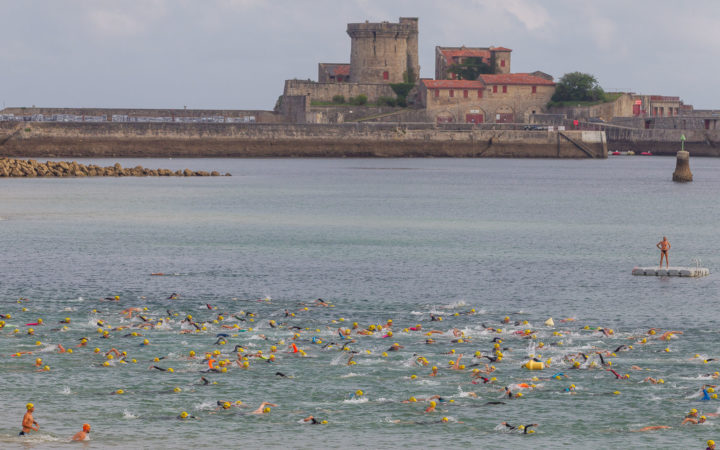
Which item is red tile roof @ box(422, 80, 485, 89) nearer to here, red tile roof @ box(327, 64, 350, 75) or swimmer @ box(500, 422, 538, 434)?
red tile roof @ box(327, 64, 350, 75)

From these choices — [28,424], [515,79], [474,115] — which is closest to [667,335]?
[28,424]

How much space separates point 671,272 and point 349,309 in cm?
1234

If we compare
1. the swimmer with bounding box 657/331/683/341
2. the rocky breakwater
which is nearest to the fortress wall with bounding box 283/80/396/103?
the rocky breakwater

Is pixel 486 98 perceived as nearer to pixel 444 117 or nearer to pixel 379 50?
pixel 444 117

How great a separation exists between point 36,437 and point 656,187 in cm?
7782

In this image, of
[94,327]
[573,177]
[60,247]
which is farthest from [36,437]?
[573,177]

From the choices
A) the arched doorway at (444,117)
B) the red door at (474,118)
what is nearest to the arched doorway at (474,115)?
the red door at (474,118)

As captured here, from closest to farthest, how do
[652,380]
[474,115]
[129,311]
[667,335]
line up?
[652,380] → [667,335] → [129,311] → [474,115]

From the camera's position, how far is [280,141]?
123 meters

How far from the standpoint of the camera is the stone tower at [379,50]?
145 meters

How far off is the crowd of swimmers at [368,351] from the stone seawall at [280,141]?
305 ft

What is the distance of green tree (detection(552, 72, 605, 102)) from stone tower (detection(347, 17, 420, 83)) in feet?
70.9

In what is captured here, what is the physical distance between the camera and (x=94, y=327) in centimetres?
2547

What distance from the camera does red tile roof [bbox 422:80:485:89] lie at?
446 feet
